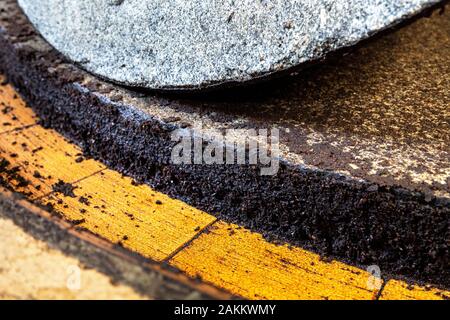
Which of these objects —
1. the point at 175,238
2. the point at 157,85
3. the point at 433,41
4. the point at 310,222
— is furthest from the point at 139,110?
the point at 433,41

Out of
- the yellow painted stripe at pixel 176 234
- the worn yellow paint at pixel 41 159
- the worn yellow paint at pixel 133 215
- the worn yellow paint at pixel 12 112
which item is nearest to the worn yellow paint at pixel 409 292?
the yellow painted stripe at pixel 176 234

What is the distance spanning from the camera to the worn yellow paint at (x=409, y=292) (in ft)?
4.68

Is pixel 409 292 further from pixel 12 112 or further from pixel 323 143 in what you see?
pixel 12 112

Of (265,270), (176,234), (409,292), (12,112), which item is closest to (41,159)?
(12,112)

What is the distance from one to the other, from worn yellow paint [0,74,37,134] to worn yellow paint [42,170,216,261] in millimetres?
546

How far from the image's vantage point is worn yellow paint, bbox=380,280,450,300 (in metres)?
1.43

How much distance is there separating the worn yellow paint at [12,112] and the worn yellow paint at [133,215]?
546 millimetres

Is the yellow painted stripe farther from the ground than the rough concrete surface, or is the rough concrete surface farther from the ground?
the rough concrete surface

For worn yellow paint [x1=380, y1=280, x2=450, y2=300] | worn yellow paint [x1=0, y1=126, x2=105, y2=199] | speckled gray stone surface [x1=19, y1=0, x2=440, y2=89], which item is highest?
speckled gray stone surface [x1=19, y1=0, x2=440, y2=89]

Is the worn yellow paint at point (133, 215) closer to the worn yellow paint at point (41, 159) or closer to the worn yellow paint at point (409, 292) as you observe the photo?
the worn yellow paint at point (41, 159)

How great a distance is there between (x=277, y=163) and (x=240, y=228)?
0.26 meters

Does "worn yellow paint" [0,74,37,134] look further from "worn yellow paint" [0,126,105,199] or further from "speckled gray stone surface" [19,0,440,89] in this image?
"speckled gray stone surface" [19,0,440,89]

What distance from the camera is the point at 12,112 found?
2363 mm

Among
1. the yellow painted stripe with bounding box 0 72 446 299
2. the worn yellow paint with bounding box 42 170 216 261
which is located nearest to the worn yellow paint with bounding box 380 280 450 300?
the yellow painted stripe with bounding box 0 72 446 299
